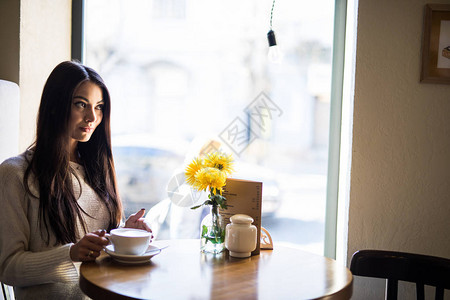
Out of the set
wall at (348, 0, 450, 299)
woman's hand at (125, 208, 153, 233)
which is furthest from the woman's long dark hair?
wall at (348, 0, 450, 299)

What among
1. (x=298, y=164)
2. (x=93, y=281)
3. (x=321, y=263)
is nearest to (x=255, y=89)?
(x=298, y=164)

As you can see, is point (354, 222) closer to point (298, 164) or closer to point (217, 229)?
point (298, 164)

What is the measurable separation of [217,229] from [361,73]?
1.07 meters

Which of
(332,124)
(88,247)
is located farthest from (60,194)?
(332,124)

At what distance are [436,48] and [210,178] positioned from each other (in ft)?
4.29

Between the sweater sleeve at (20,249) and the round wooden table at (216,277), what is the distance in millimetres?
115

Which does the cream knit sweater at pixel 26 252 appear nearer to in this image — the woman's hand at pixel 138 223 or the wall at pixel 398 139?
the woman's hand at pixel 138 223

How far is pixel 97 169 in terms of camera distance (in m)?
1.78

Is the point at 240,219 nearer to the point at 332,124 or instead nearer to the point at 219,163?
the point at 219,163

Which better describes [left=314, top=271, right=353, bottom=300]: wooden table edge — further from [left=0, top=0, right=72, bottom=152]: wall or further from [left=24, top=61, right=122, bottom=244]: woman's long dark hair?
[left=0, top=0, right=72, bottom=152]: wall

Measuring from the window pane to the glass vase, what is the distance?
2.53 feet

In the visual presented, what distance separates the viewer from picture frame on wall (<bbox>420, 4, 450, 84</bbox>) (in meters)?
2.05

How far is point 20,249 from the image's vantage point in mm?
1427

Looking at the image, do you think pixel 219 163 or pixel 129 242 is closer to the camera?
pixel 129 242
